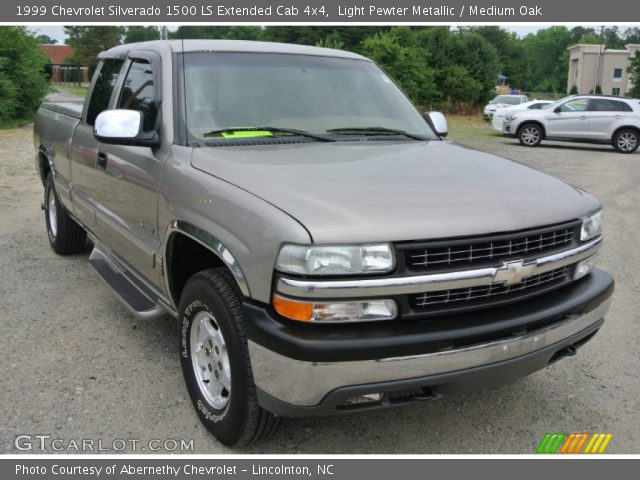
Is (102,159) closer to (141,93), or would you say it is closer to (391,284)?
(141,93)

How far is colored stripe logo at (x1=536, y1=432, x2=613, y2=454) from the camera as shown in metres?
3.13

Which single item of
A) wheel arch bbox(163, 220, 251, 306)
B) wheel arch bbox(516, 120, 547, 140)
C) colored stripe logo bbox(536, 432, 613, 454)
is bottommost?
colored stripe logo bbox(536, 432, 613, 454)

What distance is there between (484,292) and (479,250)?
7.6 inches

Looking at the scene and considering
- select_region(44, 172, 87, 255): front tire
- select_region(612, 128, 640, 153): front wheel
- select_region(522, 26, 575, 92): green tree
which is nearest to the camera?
select_region(44, 172, 87, 255): front tire

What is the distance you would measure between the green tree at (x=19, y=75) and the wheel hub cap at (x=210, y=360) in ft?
63.0

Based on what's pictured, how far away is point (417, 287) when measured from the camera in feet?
8.16

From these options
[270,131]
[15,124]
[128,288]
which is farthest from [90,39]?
[270,131]

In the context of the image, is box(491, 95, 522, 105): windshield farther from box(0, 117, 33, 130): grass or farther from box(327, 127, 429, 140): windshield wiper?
box(327, 127, 429, 140): windshield wiper

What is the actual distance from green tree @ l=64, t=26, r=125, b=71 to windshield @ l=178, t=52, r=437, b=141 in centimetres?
7528

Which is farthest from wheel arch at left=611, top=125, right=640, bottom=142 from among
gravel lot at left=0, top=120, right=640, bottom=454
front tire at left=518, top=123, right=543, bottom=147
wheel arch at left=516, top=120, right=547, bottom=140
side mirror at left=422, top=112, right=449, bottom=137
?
side mirror at left=422, top=112, right=449, bottom=137

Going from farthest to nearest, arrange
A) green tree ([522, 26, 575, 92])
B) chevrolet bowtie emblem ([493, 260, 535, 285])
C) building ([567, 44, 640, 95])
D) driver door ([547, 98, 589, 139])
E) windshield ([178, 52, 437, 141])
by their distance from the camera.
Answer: green tree ([522, 26, 575, 92]), building ([567, 44, 640, 95]), driver door ([547, 98, 589, 139]), windshield ([178, 52, 437, 141]), chevrolet bowtie emblem ([493, 260, 535, 285])

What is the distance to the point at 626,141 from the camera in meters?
18.4

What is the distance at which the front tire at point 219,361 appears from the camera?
2711 millimetres

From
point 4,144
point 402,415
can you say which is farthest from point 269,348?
point 4,144
